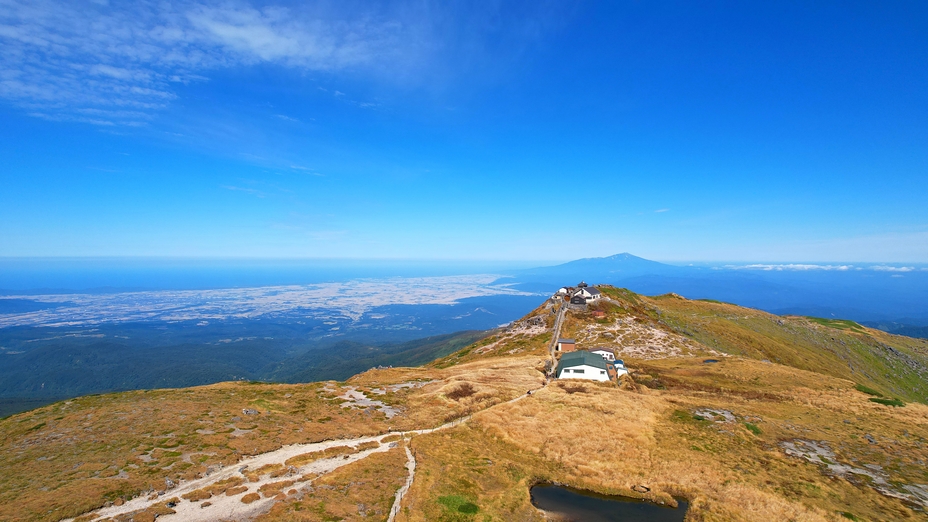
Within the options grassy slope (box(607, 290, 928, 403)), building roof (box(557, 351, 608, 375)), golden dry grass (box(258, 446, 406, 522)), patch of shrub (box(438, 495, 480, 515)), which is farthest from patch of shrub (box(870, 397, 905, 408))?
golden dry grass (box(258, 446, 406, 522))

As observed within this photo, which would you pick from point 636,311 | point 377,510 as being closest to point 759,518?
point 377,510

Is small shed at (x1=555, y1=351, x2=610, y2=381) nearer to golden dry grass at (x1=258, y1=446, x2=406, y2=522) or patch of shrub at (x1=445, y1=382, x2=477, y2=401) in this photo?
patch of shrub at (x1=445, y1=382, x2=477, y2=401)

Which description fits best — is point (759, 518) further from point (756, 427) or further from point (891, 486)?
point (756, 427)

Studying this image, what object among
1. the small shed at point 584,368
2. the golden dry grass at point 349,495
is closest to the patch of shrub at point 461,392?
the small shed at point 584,368

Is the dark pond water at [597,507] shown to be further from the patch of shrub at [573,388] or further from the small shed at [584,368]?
the small shed at [584,368]

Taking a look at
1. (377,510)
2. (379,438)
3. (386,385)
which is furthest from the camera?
(386,385)

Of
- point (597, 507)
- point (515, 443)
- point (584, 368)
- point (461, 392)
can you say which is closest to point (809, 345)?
point (584, 368)

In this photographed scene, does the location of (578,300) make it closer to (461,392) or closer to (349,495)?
(461,392)
